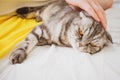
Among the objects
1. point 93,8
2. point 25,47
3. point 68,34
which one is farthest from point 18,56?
point 93,8

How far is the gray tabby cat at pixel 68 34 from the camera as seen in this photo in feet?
2.63

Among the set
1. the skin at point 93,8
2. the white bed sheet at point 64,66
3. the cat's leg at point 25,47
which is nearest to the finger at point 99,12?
the skin at point 93,8

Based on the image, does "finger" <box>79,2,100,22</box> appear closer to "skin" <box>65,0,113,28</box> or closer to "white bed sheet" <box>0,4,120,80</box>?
"skin" <box>65,0,113,28</box>

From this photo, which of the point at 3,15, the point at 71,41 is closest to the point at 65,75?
the point at 71,41

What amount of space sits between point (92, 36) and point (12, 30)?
0.31 meters

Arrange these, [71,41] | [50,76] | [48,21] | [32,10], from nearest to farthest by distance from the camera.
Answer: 1. [50,76]
2. [71,41]
3. [48,21]
4. [32,10]

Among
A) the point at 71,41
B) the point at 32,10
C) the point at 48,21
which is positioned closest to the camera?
the point at 71,41

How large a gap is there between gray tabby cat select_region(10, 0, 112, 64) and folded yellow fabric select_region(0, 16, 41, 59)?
0.08 feet

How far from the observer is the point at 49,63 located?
73cm

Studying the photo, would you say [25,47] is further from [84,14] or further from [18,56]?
[84,14]

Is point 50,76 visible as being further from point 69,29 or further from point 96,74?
point 69,29

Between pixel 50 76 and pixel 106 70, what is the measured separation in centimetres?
18

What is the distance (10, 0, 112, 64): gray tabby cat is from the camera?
80 cm

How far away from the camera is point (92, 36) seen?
0.82 metres
